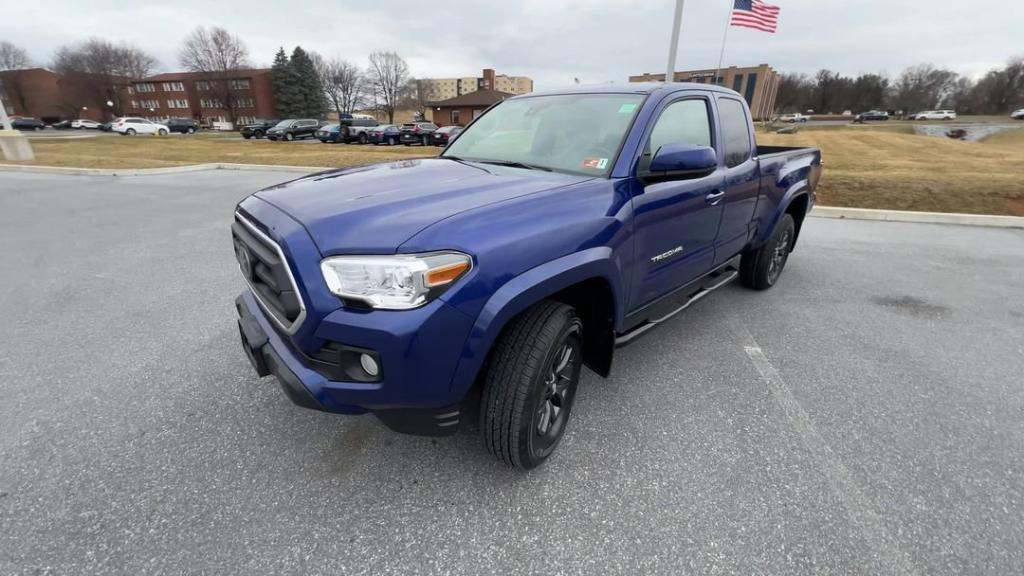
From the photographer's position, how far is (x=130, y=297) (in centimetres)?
427

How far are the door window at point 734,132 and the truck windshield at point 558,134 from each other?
105 cm

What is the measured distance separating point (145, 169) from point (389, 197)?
49.6 ft

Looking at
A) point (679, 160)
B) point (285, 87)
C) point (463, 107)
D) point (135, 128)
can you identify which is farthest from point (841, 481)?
point (285, 87)

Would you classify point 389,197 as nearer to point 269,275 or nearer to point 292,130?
point 269,275

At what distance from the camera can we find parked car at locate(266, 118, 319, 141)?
105 feet

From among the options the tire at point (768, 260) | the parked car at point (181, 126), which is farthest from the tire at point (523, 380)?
the parked car at point (181, 126)

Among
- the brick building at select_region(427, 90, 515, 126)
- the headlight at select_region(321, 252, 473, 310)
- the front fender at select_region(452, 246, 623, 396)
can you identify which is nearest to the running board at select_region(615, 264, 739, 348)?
the front fender at select_region(452, 246, 623, 396)

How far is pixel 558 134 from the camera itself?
2.81 metres

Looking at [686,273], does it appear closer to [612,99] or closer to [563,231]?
[612,99]

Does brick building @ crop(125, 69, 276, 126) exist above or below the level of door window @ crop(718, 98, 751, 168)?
above

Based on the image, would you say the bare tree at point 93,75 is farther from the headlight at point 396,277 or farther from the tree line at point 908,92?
the tree line at point 908,92

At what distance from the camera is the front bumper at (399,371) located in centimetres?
163

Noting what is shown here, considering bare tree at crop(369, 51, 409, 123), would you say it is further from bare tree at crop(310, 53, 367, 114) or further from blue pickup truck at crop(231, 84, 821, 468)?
blue pickup truck at crop(231, 84, 821, 468)

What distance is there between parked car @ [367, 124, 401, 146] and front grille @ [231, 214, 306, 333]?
27632 mm
